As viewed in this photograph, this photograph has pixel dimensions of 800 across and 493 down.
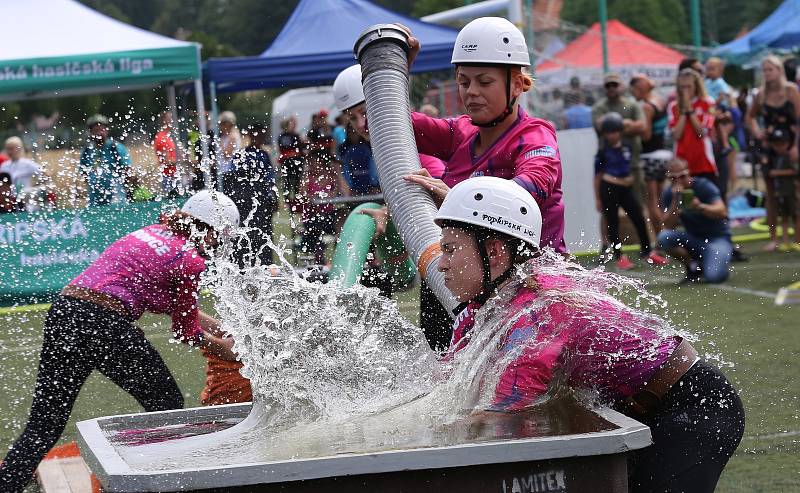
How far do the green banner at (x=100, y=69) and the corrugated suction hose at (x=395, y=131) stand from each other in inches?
389

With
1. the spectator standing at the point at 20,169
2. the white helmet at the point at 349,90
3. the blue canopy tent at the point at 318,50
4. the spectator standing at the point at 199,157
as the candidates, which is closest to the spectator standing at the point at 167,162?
the spectator standing at the point at 199,157

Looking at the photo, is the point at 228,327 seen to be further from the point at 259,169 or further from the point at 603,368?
the point at 259,169

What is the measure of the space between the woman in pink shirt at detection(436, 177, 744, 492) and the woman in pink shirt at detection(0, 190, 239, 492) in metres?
2.37

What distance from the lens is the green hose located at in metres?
6.04

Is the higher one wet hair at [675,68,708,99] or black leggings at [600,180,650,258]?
wet hair at [675,68,708,99]

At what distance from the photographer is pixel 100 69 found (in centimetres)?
1411

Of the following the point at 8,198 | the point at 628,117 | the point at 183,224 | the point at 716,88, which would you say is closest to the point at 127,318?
the point at 183,224

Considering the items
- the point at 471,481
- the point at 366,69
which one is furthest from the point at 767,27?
the point at 471,481

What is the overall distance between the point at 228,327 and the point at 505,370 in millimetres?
1199

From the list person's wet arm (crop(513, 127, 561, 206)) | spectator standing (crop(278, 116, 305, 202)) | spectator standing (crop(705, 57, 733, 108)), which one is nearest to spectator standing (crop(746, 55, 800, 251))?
spectator standing (crop(705, 57, 733, 108))

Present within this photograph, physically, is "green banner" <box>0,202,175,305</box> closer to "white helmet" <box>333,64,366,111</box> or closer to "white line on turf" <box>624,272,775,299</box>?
"white line on turf" <box>624,272,775,299</box>

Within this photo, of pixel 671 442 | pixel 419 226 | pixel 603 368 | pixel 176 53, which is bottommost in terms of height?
pixel 671 442

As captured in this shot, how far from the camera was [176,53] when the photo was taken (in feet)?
46.8

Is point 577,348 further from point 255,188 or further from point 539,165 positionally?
point 255,188
